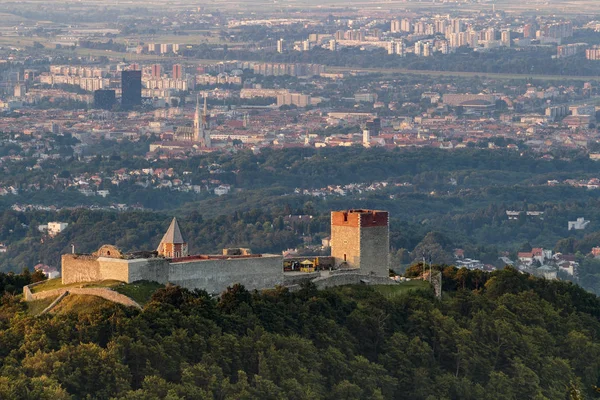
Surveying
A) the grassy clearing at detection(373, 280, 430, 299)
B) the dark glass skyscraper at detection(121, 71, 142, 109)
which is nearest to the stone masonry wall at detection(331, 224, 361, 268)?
the grassy clearing at detection(373, 280, 430, 299)

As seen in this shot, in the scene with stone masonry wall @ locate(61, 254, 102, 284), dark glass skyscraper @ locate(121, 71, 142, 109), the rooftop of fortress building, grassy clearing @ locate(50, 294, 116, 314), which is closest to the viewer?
grassy clearing @ locate(50, 294, 116, 314)

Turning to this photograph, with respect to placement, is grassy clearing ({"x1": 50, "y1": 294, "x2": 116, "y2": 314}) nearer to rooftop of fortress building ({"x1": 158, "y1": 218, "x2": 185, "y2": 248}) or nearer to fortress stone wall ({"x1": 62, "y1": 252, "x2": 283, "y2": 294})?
fortress stone wall ({"x1": 62, "y1": 252, "x2": 283, "y2": 294})

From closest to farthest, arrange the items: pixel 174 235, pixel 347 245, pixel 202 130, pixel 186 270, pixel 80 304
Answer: pixel 80 304 → pixel 186 270 → pixel 174 235 → pixel 347 245 → pixel 202 130

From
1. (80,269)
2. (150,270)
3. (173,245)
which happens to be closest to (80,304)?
(150,270)

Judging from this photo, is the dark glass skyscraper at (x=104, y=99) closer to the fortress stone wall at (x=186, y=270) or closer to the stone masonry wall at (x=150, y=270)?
the fortress stone wall at (x=186, y=270)

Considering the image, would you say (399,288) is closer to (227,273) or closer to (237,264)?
(237,264)

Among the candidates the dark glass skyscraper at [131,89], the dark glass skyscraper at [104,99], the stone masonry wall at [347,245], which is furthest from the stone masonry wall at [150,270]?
the dark glass skyscraper at [131,89]
